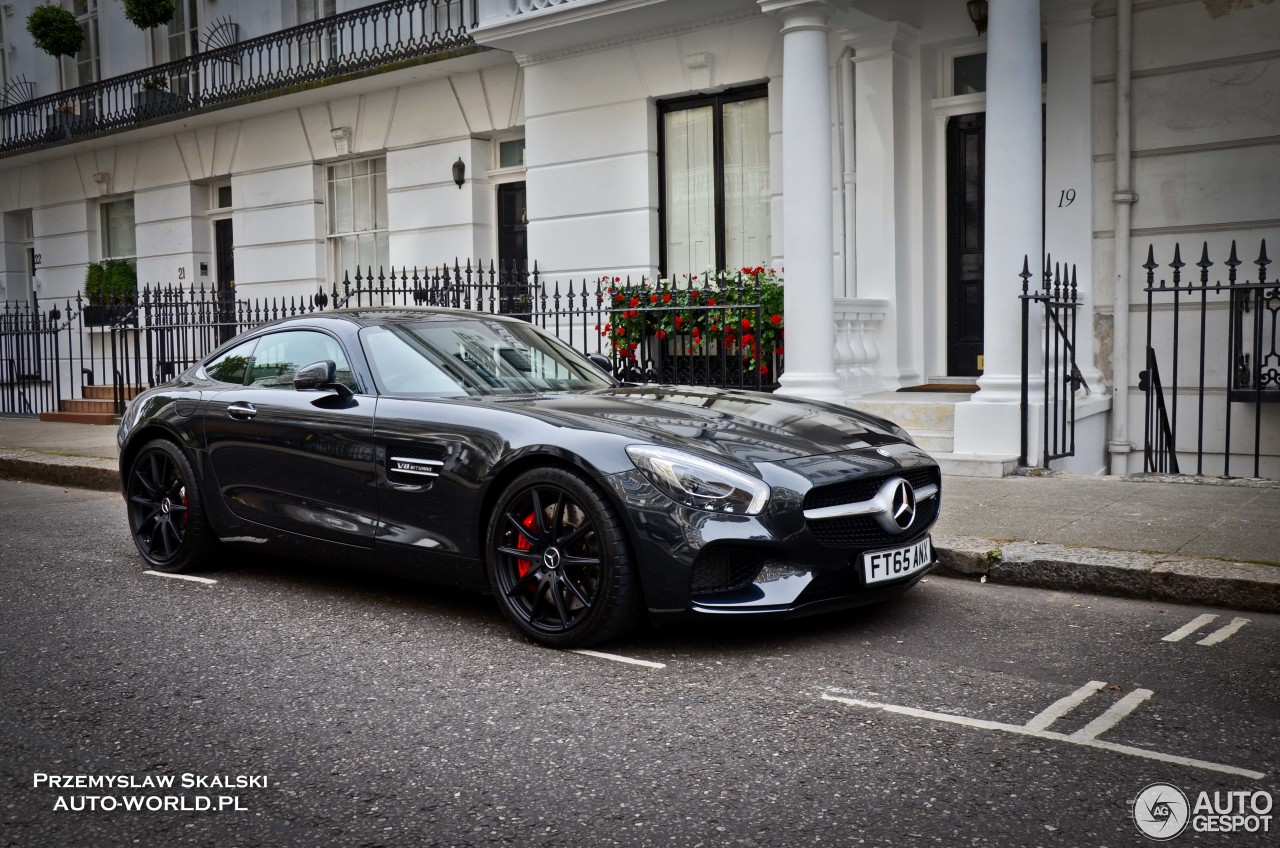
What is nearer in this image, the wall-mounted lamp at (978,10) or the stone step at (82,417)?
the wall-mounted lamp at (978,10)

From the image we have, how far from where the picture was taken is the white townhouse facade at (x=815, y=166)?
999 cm

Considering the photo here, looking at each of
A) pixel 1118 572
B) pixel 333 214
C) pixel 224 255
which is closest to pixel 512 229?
pixel 333 214

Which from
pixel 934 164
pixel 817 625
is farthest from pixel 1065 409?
pixel 817 625

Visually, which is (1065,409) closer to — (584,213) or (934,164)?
(934,164)

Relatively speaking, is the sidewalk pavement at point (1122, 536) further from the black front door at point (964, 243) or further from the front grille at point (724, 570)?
the black front door at point (964, 243)

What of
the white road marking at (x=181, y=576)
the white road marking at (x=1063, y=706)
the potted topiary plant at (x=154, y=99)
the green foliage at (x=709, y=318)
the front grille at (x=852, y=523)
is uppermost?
the potted topiary plant at (x=154, y=99)

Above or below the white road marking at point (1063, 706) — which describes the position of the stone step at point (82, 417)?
above

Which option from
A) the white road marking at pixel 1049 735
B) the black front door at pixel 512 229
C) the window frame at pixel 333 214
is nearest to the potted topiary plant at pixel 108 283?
the window frame at pixel 333 214

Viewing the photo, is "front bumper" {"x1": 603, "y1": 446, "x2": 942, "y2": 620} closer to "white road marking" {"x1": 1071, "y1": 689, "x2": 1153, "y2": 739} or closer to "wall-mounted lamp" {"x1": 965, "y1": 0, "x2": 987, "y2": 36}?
"white road marking" {"x1": 1071, "y1": 689, "x2": 1153, "y2": 739}

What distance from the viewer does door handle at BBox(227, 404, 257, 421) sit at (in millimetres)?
6215

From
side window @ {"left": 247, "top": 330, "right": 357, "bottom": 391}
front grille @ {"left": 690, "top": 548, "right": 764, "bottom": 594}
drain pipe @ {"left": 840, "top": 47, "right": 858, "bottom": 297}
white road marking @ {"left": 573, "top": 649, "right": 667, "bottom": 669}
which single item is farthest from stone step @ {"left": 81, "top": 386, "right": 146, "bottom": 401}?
front grille @ {"left": 690, "top": 548, "right": 764, "bottom": 594}

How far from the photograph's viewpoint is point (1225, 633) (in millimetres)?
5195
